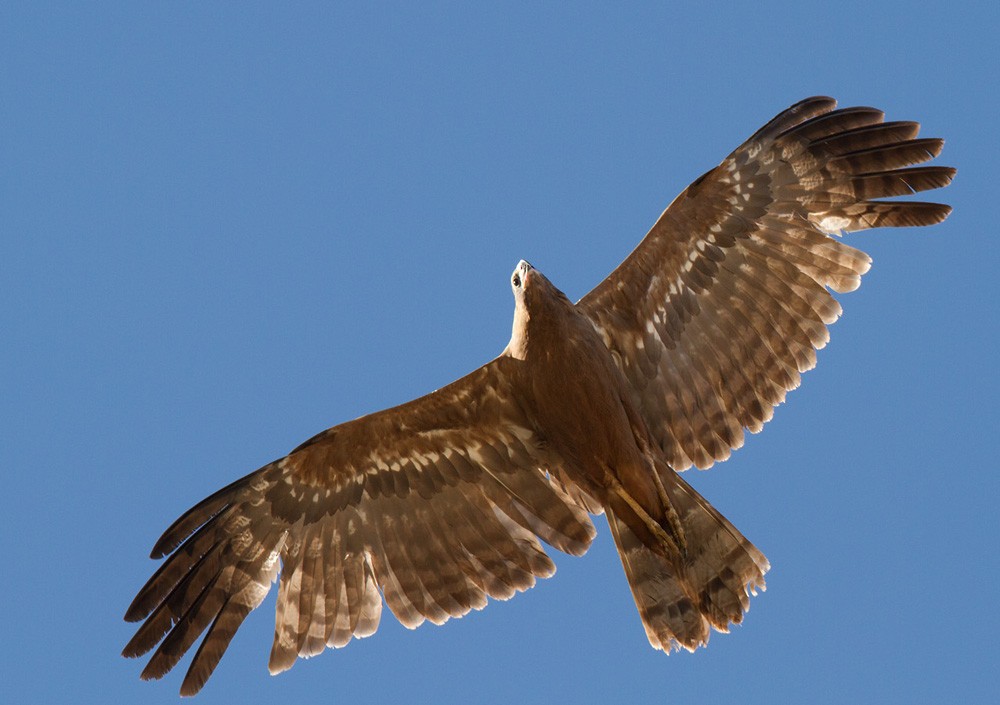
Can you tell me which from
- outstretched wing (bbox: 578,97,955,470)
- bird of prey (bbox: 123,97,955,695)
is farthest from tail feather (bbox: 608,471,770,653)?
outstretched wing (bbox: 578,97,955,470)

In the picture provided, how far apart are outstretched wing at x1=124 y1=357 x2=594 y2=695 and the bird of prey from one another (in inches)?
0.6

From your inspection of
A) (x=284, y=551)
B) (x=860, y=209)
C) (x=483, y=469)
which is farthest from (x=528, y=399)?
(x=860, y=209)

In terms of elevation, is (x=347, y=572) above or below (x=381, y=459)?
below

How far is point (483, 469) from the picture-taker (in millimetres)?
10109

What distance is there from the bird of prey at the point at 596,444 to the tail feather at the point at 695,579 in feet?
0.05

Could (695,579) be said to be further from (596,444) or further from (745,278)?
(745,278)

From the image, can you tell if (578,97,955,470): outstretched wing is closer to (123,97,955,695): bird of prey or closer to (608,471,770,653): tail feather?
(123,97,955,695): bird of prey

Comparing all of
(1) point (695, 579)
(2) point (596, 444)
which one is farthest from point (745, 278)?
(1) point (695, 579)

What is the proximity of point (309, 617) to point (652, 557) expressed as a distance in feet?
8.40

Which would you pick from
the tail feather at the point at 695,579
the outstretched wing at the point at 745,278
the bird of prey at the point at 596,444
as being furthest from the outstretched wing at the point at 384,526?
the outstretched wing at the point at 745,278

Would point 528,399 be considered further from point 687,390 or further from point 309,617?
point 309,617

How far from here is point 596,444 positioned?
957 cm

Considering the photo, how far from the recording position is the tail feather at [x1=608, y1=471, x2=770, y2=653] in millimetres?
9414

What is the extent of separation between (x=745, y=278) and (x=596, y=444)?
180cm
